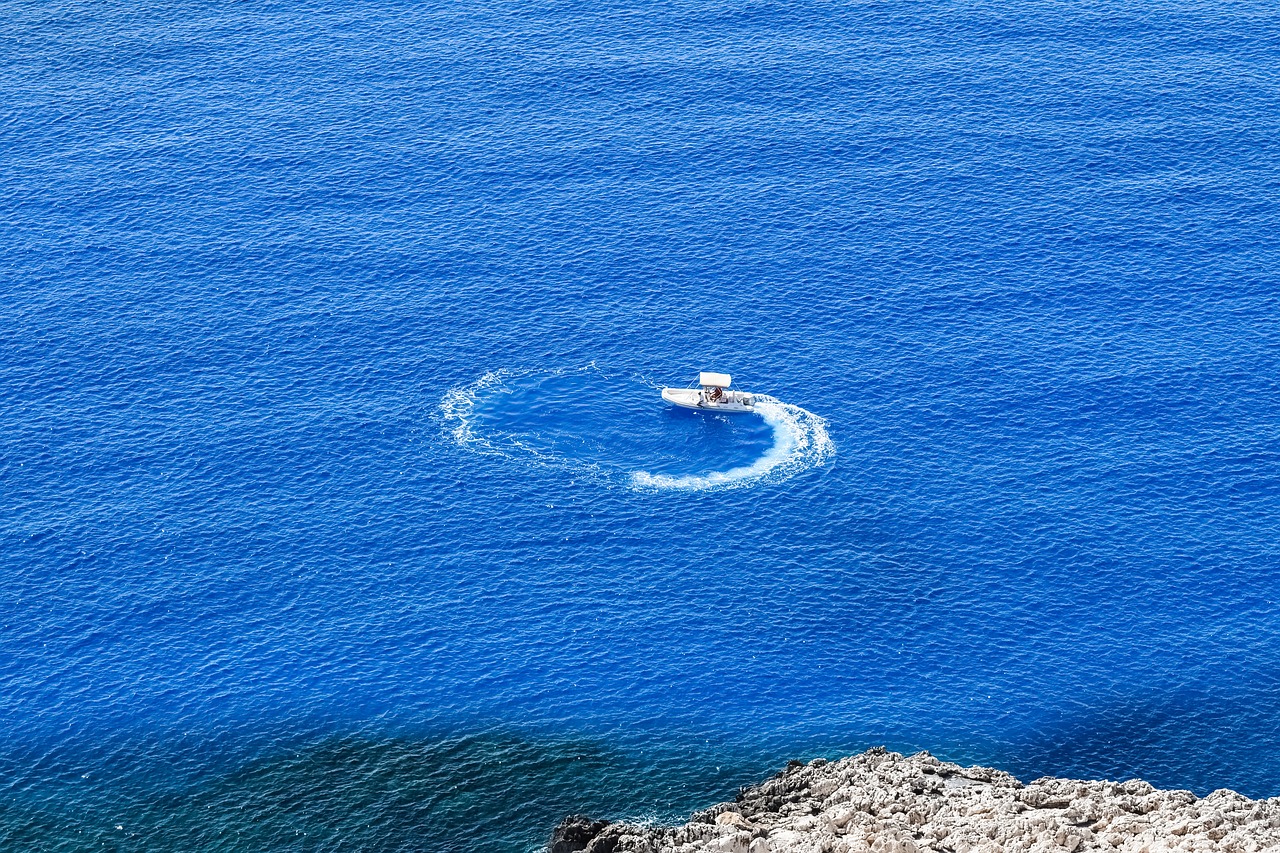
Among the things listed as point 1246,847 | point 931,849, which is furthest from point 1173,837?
point 931,849

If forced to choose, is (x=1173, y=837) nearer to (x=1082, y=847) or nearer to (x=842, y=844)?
(x=1082, y=847)

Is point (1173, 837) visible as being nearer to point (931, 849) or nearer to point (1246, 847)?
point (1246, 847)

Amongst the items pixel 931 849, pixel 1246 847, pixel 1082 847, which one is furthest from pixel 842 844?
pixel 1246 847

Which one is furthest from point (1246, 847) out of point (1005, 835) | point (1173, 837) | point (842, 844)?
point (842, 844)

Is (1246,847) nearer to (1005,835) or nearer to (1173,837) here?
(1173,837)

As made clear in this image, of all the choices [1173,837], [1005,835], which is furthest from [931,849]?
[1173,837]

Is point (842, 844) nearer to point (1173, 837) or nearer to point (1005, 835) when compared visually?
point (1005, 835)
